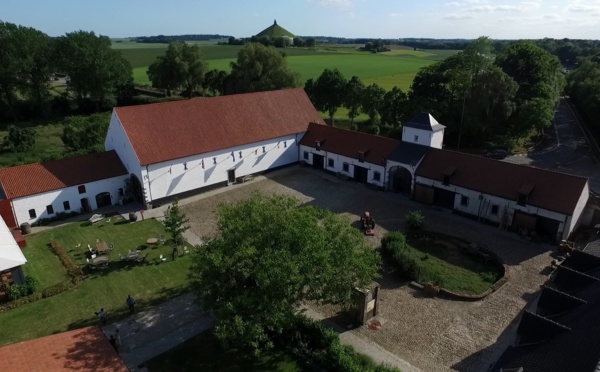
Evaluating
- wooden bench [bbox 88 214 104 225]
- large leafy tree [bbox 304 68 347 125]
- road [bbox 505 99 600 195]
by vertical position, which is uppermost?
large leafy tree [bbox 304 68 347 125]

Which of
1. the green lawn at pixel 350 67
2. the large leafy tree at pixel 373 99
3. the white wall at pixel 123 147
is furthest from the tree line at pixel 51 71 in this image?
the large leafy tree at pixel 373 99

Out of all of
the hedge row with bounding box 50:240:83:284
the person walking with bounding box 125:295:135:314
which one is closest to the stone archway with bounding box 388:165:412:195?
the person walking with bounding box 125:295:135:314

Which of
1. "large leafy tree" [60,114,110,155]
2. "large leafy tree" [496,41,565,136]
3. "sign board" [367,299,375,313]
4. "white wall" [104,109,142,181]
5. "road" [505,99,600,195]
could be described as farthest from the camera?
"large leafy tree" [496,41,565,136]

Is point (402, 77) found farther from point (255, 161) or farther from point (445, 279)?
point (445, 279)

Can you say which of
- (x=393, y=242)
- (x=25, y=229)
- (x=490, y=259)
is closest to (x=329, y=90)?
(x=393, y=242)

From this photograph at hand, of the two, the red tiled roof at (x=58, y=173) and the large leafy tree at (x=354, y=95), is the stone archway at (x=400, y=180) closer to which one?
the large leafy tree at (x=354, y=95)

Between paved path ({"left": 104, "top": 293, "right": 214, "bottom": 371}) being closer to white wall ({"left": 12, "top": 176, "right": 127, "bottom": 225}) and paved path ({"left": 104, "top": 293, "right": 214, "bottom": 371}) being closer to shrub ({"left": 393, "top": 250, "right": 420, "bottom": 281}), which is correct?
shrub ({"left": 393, "top": 250, "right": 420, "bottom": 281})
